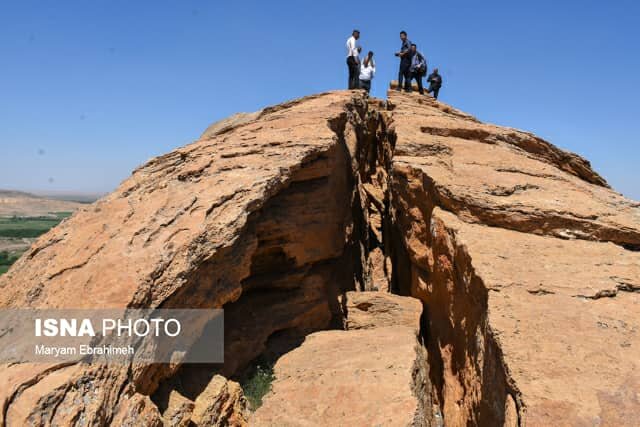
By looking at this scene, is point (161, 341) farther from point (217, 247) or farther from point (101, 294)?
point (217, 247)

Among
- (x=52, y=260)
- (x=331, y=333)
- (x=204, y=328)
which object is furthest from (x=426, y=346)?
(x=52, y=260)

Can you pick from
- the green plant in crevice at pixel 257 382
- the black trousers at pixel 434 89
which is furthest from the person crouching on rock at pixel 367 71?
the green plant in crevice at pixel 257 382

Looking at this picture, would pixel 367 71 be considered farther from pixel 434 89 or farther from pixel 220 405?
pixel 220 405

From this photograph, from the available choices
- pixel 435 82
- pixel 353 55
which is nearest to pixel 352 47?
pixel 353 55

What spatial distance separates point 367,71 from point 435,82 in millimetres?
3443

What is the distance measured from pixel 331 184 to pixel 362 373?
4087 mm

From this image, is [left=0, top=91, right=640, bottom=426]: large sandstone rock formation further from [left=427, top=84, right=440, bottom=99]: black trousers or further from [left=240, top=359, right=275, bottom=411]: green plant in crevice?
[left=427, top=84, right=440, bottom=99]: black trousers

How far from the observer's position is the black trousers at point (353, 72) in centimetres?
1233

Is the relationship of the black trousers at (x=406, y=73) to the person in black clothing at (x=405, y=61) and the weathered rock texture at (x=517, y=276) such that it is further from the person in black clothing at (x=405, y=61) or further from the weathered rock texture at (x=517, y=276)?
the weathered rock texture at (x=517, y=276)

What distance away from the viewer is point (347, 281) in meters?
9.50

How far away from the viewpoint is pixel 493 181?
23.1 ft

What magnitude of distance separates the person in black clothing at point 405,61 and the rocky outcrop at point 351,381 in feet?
29.6

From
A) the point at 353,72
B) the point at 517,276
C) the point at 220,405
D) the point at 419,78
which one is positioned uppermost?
the point at 419,78

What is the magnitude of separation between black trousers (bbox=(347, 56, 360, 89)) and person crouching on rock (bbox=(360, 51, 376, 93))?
0.25 m
